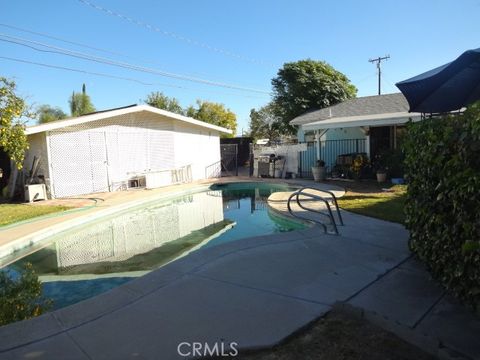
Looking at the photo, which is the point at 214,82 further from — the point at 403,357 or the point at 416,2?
the point at 403,357

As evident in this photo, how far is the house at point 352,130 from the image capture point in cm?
1527

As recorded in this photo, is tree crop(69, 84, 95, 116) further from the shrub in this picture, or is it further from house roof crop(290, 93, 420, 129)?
the shrub

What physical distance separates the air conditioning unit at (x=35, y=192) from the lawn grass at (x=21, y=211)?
2.81 feet

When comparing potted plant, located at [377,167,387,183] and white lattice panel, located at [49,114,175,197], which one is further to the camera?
white lattice panel, located at [49,114,175,197]

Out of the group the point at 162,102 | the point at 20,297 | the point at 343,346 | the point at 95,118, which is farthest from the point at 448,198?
the point at 162,102

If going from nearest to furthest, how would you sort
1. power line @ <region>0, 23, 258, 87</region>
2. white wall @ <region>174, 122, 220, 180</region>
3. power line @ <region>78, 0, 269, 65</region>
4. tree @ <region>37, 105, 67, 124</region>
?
power line @ <region>0, 23, 258, 87</region> → power line @ <region>78, 0, 269, 65</region> → white wall @ <region>174, 122, 220, 180</region> → tree @ <region>37, 105, 67, 124</region>

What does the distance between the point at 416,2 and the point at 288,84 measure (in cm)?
1438

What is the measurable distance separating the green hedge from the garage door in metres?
13.4

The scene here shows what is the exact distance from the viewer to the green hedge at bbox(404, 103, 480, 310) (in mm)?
2570

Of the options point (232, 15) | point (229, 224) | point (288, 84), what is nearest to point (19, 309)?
point (229, 224)

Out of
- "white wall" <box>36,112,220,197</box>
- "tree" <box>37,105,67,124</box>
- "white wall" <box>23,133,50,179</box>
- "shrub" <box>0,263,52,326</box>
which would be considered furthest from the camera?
"tree" <box>37,105,67,124</box>

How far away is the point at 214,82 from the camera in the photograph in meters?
29.1

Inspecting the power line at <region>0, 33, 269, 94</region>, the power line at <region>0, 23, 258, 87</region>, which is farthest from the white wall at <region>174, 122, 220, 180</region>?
the power line at <region>0, 23, 258, 87</region>

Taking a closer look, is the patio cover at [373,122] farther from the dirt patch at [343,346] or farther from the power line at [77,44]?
the power line at [77,44]
